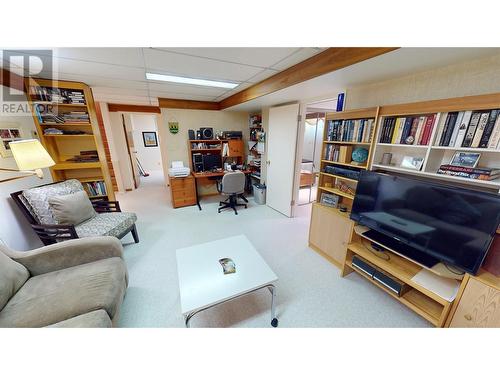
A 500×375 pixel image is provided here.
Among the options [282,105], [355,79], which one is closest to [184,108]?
[282,105]

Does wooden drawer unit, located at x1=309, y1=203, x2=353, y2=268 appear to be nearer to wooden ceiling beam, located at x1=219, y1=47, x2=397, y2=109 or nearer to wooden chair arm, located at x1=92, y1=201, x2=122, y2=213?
wooden ceiling beam, located at x1=219, y1=47, x2=397, y2=109

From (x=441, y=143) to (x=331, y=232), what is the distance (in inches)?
48.5

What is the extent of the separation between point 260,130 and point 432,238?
3331 millimetres

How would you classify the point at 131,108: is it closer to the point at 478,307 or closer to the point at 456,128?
the point at 456,128

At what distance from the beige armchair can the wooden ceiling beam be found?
7.56 ft

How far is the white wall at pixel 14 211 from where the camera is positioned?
165 centimetres

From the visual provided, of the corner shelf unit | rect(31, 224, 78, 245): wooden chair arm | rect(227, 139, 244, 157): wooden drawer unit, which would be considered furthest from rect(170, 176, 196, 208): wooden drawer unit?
the corner shelf unit

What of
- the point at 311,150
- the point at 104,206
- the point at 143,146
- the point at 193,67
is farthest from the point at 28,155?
the point at 143,146

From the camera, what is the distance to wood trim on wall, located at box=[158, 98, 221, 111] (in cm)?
349

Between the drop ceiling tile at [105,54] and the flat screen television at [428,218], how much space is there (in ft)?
7.53

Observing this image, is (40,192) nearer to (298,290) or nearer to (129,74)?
(129,74)

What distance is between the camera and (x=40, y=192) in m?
1.85

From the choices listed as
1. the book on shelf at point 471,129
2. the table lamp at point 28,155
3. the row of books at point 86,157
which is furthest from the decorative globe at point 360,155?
the row of books at point 86,157

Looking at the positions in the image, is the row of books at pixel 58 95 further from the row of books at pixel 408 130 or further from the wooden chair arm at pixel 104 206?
the row of books at pixel 408 130
